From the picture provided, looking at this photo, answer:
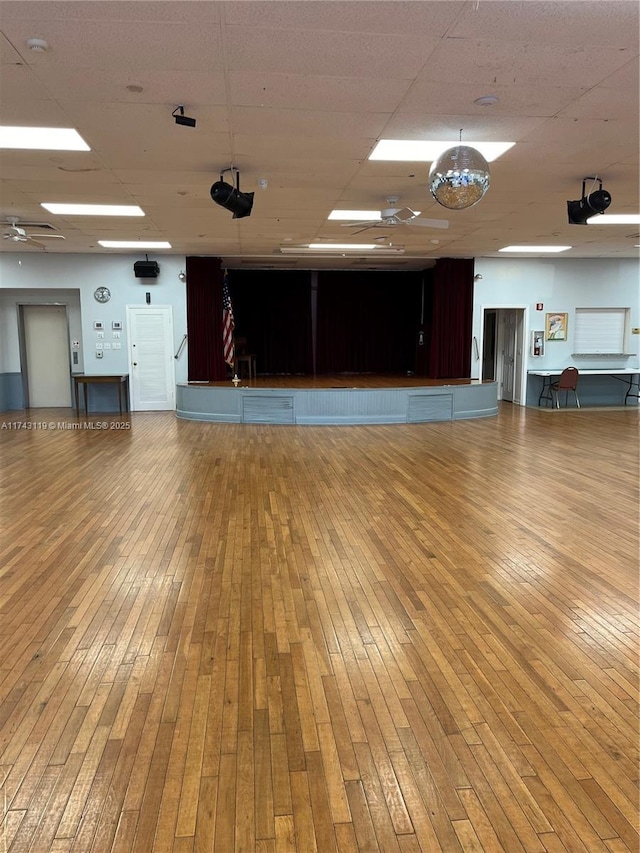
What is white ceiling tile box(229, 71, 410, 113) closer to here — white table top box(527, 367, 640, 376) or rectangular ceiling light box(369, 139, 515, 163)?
rectangular ceiling light box(369, 139, 515, 163)

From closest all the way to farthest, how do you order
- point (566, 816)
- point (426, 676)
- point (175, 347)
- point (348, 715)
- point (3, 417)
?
point (566, 816) < point (348, 715) < point (426, 676) < point (3, 417) < point (175, 347)

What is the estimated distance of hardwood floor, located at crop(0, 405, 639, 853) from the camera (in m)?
1.86

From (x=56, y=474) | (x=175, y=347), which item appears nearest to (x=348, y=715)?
(x=56, y=474)

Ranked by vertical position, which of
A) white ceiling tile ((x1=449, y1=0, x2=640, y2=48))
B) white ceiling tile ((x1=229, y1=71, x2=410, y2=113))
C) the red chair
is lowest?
the red chair

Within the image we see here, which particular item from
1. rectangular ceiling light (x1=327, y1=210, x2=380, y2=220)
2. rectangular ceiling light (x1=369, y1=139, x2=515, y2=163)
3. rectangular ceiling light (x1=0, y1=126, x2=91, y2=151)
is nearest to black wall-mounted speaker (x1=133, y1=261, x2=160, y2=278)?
rectangular ceiling light (x1=327, y1=210, x2=380, y2=220)

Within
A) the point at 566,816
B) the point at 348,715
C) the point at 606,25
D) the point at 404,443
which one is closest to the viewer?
the point at 566,816

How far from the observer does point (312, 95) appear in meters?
3.92

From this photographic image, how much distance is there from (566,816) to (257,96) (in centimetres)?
430

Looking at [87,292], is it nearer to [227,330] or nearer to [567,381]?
[227,330]

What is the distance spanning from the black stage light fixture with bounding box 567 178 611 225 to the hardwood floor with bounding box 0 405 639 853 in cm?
288

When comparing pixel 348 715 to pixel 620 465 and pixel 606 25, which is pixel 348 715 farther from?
Result: pixel 620 465

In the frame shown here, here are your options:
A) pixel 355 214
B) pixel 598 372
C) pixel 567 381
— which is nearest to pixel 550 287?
pixel 598 372

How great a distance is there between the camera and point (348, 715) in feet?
7.75

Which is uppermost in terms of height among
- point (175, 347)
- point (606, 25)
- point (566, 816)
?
point (606, 25)
